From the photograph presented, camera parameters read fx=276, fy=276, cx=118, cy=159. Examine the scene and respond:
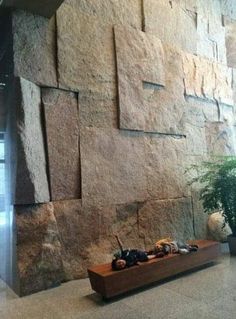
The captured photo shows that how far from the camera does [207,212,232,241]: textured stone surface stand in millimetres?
2914

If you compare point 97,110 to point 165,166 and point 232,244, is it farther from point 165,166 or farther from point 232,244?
point 232,244

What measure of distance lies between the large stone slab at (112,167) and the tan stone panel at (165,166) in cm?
9

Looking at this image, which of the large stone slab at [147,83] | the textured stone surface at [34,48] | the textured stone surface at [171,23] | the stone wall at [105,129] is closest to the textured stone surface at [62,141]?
the stone wall at [105,129]

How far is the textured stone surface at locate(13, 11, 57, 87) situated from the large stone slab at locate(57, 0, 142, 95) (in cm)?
7

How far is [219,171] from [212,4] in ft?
7.67

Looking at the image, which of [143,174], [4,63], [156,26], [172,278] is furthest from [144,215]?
[156,26]

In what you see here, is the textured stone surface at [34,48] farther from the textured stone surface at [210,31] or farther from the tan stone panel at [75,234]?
the textured stone surface at [210,31]

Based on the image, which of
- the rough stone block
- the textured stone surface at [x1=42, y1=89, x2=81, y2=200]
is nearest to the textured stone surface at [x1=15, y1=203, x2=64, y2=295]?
the textured stone surface at [x1=42, y1=89, x2=81, y2=200]

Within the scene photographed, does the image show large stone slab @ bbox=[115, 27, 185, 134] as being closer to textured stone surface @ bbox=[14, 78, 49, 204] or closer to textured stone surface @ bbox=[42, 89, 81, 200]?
textured stone surface @ bbox=[42, 89, 81, 200]

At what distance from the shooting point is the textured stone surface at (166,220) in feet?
8.47

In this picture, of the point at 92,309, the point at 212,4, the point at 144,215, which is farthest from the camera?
the point at 212,4

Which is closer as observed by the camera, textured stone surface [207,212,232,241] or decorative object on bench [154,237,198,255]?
decorative object on bench [154,237,198,255]

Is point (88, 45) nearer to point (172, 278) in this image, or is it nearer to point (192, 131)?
point (192, 131)

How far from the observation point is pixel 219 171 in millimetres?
2678
